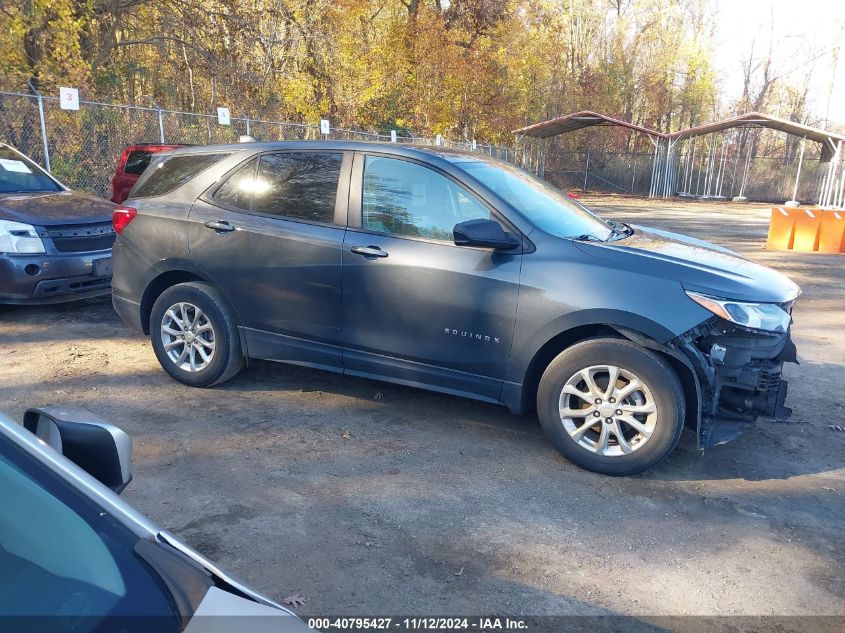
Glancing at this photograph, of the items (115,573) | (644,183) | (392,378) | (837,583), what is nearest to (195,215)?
(392,378)

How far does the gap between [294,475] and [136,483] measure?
2.85ft

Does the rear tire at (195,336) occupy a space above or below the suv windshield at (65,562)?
below

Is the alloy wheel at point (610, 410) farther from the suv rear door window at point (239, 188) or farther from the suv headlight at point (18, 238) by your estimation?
the suv headlight at point (18, 238)

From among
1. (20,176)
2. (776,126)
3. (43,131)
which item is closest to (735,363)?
(20,176)

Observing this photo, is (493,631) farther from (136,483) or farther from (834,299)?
(834,299)

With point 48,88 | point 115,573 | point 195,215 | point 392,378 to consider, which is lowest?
point 392,378

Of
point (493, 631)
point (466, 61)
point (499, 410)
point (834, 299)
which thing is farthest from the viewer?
point (466, 61)

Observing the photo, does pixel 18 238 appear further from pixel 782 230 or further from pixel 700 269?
pixel 782 230

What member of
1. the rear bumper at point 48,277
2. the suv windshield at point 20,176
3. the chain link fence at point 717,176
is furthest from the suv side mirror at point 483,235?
the chain link fence at point 717,176

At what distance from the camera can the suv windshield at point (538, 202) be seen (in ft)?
14.3

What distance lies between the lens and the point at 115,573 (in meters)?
1.32

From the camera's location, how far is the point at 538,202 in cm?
463

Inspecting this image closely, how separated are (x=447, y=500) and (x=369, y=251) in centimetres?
170

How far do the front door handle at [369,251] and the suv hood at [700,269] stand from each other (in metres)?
1.27
